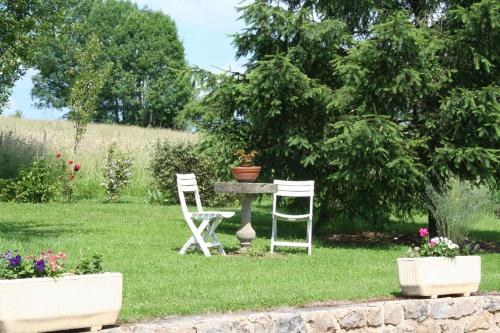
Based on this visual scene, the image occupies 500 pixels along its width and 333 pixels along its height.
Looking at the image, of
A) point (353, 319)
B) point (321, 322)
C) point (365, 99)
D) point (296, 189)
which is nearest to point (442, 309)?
point (353, 319)

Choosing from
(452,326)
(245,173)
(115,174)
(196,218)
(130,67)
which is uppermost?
(130,67)

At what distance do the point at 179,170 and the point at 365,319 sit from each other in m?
13.1

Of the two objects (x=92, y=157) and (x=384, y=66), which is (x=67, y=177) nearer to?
(x=92, y=157)

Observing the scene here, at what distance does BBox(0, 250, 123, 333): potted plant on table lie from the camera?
4.92 metres

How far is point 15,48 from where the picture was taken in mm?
15227

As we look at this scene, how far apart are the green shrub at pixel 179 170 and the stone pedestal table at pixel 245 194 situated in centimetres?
868

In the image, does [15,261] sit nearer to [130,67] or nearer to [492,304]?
[492,304]

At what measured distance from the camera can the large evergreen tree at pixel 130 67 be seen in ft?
149

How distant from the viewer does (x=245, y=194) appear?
1013 cm

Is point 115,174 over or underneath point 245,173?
underneath

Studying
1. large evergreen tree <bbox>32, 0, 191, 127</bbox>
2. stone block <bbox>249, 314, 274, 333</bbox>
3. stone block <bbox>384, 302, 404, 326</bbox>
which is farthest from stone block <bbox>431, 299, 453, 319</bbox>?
large evergreen tree <bbox>32, 0, 191, 127</bbox>

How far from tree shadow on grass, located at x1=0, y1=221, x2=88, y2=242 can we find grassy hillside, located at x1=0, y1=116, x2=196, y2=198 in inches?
284

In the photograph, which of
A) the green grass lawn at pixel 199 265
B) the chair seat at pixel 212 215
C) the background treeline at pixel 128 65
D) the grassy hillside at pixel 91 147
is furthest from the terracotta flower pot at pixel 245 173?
the background treeline at pixel 128 65

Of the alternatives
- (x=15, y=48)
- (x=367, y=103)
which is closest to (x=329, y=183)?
(x=367, y=103)
